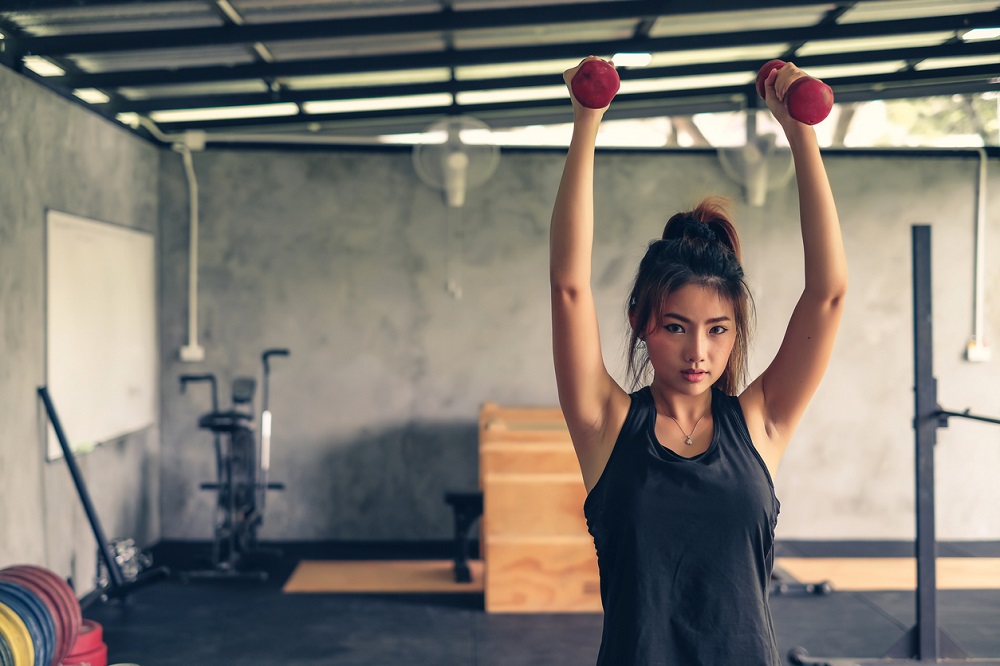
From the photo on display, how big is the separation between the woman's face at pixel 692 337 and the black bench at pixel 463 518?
4.15 meters

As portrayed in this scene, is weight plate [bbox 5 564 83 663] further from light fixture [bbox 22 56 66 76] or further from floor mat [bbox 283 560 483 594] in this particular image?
light fixture [bbox 22 56 66 76]

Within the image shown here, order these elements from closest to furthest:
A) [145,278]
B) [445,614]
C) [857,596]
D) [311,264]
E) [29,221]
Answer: [29,221] → [445,614] → [857,596] → [145,278] → [311,264]

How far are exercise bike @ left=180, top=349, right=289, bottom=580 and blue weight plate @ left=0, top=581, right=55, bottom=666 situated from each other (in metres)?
1.94

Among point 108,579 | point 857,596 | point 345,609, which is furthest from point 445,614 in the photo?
point 857,596

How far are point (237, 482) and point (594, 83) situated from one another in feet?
15.7

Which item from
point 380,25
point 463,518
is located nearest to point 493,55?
point 380,25

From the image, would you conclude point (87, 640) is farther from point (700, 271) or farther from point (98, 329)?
point (700, 271)

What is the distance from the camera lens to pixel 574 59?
15.3 feet

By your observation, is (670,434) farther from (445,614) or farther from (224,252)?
(224,252)

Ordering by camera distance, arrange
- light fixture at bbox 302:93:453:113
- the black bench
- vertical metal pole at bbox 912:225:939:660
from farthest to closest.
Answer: light fixture at bbox 302:93:453:113
the black bench
vertical metal pole at bbox 912:225:939:660

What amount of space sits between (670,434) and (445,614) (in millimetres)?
3640

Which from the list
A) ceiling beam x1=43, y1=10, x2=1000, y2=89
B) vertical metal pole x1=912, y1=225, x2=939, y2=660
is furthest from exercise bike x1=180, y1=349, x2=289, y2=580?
vertical metal pole x1=912, y1=225, x2=939, y2=660

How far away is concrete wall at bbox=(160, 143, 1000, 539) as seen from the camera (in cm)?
596

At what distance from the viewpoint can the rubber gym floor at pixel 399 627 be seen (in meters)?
3.96
